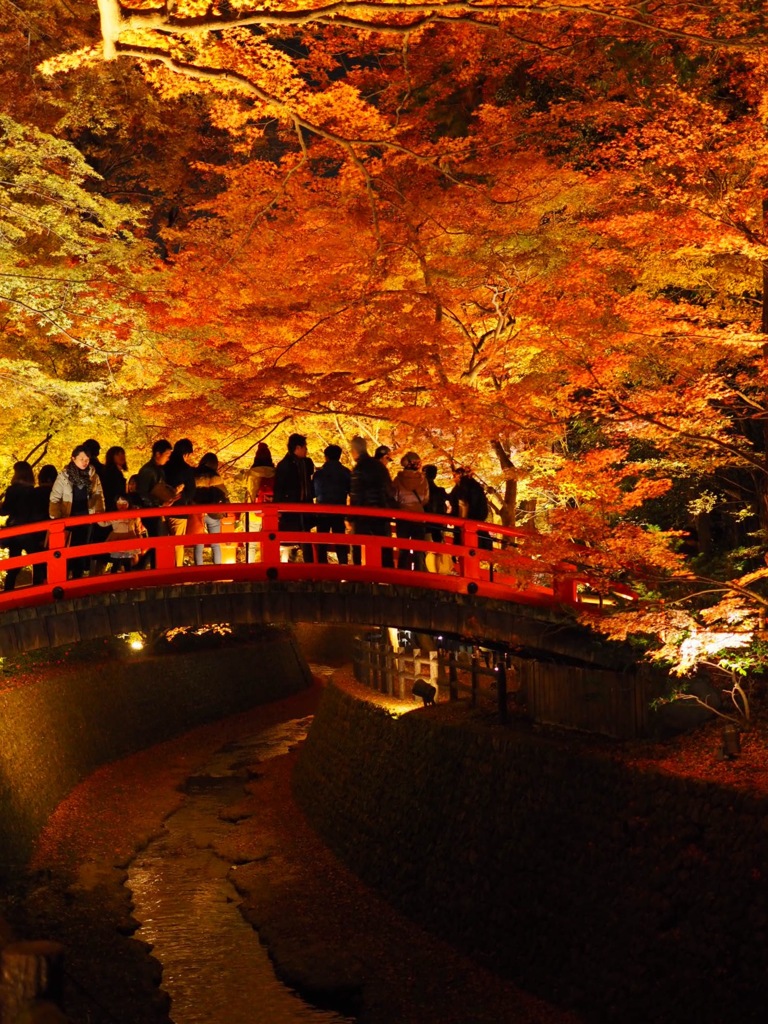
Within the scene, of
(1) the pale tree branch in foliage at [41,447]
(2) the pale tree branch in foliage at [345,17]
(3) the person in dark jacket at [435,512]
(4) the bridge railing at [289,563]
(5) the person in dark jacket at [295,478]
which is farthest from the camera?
(1) the pale tree branch in foliage at [41,447]

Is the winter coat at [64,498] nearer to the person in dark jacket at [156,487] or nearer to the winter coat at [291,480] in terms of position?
the person in dark jacket at [156,487]

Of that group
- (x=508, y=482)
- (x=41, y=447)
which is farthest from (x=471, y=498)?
(x=41, y=447)

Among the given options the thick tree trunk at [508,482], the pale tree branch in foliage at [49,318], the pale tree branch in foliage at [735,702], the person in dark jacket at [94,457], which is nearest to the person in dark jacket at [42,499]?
the person in dark jacket at [94,457]

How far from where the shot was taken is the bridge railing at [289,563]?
12266 millimetres

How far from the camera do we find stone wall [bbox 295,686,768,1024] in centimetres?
942

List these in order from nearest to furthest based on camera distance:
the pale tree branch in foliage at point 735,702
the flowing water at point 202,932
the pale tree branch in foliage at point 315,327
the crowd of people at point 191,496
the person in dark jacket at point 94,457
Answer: the pale tree branch in foliage at point 735,702
the flowing water at point 202,932
the person in dark jacket at point 94,457
the crowd of people at point 191,496
the pale tree branch in foliage at point 315,327

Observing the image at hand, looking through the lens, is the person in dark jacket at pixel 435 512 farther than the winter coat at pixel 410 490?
Yes

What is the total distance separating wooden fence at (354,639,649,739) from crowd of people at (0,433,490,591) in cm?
211

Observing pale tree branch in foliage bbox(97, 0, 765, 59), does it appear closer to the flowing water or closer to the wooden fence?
the wooden fence

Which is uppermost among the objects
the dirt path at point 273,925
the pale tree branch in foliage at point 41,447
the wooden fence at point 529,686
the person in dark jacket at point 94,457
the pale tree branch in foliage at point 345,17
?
the pale tree branch in foliage at point 345,17

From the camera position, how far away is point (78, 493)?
42.2 ft

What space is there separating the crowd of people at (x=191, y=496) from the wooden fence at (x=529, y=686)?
6.92ft

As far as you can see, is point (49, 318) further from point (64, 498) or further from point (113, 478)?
point (64, 498)

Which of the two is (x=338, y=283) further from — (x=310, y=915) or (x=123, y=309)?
(x=310, y=915)
